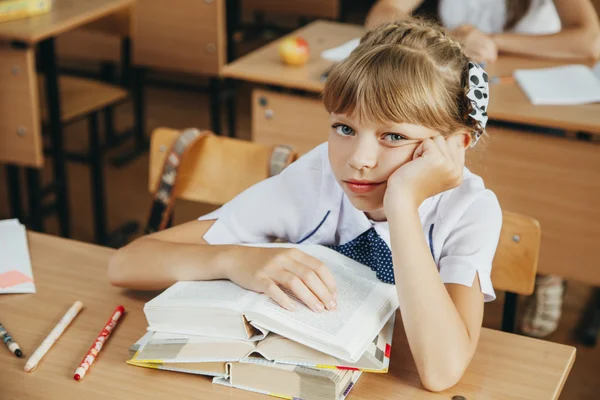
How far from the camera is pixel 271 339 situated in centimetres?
112

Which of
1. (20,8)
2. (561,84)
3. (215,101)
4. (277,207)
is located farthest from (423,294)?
(215,101)

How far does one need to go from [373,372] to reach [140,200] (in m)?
2.52

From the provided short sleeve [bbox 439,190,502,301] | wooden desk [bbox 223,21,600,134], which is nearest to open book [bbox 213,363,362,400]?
short sleeve [bbox 439,190,502,301]

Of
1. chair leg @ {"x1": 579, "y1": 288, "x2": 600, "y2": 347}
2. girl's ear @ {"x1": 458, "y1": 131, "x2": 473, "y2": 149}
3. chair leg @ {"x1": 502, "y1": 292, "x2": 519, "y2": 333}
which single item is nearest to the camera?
girl's ear @ {"x1": 458, "y1": 131, "x2": 473, "y2": 149}

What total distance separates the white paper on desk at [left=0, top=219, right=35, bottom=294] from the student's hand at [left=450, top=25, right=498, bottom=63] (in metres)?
1.50

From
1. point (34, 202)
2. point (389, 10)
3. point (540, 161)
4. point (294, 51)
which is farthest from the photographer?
point (34, 202)

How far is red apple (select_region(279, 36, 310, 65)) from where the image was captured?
2.58 m

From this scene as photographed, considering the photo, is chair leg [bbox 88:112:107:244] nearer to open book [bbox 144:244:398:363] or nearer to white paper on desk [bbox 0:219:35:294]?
white paper on desk [bbox 0:219:35:294]

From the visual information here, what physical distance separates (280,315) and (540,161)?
1.42 m

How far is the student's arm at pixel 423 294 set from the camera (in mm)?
1146

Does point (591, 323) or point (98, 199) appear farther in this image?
point (98, 199)

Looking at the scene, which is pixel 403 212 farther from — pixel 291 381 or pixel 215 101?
pixel 215 101

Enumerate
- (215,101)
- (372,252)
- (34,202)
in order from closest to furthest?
1. (372,252)
2. (34,202)
3. (215,101)

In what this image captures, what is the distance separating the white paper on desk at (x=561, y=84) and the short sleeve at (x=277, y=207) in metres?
1.09
